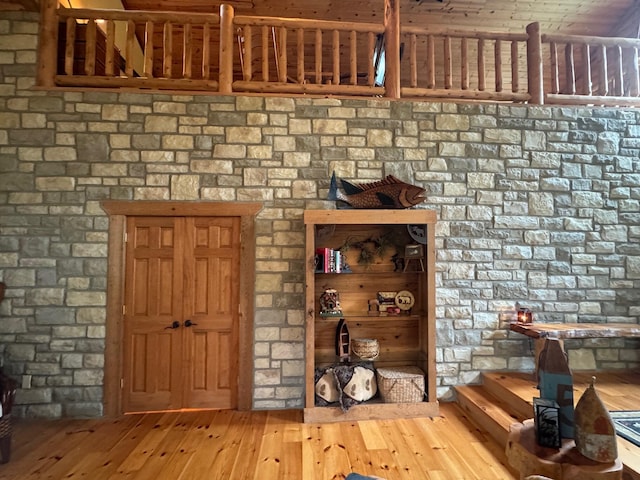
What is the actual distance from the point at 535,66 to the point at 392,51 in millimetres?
1603

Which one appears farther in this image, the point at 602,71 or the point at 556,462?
the point at 602,71

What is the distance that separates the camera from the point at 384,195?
128 inches

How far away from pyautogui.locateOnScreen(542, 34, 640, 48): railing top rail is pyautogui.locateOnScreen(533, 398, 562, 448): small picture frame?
160 inches

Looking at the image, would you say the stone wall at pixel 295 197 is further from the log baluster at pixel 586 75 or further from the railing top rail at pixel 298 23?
the railing top rail at pixel 298 23

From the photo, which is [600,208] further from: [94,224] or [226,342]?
[94,224]

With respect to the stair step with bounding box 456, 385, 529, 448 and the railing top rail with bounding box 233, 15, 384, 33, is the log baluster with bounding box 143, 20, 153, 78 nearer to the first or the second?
the railing top rail with bounding box 233, 15, 384, 33

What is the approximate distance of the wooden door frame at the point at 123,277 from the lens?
320 cm

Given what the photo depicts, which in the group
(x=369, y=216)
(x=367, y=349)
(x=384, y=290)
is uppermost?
(x=369, y=216)

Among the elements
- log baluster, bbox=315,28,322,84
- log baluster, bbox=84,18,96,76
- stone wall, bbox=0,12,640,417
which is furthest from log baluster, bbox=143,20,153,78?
log baluster, bbox=315,28,322,84

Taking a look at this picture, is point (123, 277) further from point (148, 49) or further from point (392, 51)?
point (392, 51)

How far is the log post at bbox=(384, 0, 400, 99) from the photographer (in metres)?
3.57

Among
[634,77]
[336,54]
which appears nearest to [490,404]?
[336,54]

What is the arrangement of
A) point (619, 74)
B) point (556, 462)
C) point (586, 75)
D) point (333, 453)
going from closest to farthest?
point (556, 462), point (333, 453), point (586, 75), point (619, 74)

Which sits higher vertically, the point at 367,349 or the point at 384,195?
the point at 384,195
